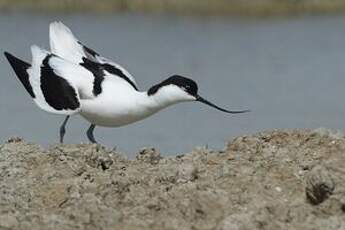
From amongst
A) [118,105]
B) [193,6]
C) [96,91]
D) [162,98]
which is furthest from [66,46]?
[193,6]

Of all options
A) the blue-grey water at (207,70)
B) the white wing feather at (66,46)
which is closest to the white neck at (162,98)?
the white wing feather at (66,46)

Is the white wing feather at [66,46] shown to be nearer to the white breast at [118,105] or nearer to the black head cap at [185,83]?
the white breast at [118,105]

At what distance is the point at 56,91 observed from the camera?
7.42m

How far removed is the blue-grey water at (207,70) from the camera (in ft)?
34.3

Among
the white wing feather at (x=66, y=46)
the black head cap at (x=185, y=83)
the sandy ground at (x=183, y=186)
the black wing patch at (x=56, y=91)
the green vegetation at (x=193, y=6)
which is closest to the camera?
the sandy ground at (x=183, y=186)

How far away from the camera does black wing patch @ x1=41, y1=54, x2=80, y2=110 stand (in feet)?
23.9

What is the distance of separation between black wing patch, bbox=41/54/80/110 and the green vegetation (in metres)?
15.7

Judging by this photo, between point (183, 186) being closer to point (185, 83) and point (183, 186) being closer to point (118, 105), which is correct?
point (185, 83)

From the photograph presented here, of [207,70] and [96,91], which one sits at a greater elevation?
[96,91]

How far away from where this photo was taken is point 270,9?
24828 mm

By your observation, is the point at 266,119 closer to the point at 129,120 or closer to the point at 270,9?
the point at 129,120

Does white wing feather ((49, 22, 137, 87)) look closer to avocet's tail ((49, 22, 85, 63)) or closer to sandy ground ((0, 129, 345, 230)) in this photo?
avocet's tail ((49, 22, 85, 63))

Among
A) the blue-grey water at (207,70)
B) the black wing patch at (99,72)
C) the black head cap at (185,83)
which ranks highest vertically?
the black head cap at (185,83)

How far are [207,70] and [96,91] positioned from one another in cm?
813
